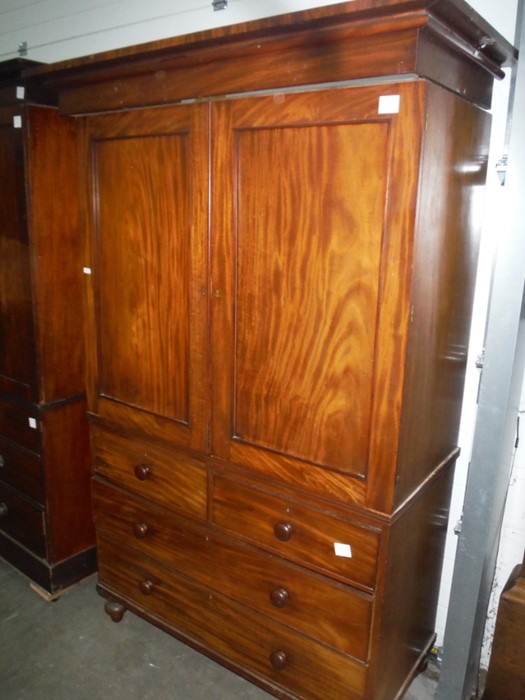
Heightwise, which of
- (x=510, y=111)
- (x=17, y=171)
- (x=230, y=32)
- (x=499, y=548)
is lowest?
(x=499, y=548)

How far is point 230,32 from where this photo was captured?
1333 millimetres

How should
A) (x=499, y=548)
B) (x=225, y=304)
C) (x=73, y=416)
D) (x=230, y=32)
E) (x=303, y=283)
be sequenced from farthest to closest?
(x=73, y=416)
(x=499, y=548)
(x=225, y=304)
(x=303, y=283)
(x=230, y=32)

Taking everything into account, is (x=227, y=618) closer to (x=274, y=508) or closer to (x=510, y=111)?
(x=274, y=508)

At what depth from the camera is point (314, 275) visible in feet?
4.68

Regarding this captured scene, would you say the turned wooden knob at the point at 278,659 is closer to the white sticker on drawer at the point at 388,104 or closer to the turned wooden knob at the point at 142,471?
the turned wooden knob at the point at 142,471

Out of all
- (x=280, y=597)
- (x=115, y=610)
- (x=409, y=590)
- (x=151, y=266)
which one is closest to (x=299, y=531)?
(x=280, y=597)

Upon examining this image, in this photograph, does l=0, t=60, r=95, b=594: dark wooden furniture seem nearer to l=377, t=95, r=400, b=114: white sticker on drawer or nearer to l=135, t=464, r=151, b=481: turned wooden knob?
l=135, t=464, r=151, b=481: turned wooden knob

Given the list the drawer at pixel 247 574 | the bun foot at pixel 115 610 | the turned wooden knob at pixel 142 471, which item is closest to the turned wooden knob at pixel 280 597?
the drawer at pixel 247 574

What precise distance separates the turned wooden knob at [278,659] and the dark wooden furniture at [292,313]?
0.03 m

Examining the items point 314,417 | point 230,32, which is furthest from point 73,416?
point 230,32

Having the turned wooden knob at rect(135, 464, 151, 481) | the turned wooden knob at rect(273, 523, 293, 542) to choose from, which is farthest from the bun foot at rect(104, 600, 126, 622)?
the turned wooden knob at rect(273, 523, 293, 542)

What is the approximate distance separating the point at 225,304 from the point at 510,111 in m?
0.98

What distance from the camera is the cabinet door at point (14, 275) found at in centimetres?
204

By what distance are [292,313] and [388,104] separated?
1.85ft
